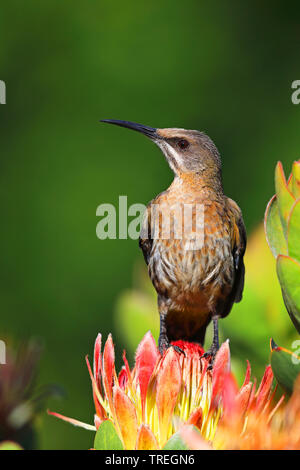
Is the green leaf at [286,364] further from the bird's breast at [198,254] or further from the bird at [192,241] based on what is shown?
the bird's breast at [198,254]

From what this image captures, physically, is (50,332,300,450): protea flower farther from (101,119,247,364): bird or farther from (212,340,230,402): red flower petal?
(101,119,247,364): bird

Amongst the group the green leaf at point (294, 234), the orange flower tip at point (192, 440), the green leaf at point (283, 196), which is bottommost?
the orange flower tip at point (192, 440)

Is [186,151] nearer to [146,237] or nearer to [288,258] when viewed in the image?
[146,237]

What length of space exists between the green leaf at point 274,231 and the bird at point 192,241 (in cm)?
80

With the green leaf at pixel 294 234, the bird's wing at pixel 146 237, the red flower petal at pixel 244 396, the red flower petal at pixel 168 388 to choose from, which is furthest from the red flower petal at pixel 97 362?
the bird's wing at pixel 146 237

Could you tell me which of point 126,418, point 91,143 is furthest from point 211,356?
point 91,143

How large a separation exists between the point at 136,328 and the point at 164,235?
0.51 metres

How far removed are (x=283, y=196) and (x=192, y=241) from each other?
37.9 inches

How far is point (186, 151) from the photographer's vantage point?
1.95m

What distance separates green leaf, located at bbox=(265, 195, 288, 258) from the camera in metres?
0.85

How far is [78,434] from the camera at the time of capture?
3416mm

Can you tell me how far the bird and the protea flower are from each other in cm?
68

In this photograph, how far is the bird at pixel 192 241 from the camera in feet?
5.82

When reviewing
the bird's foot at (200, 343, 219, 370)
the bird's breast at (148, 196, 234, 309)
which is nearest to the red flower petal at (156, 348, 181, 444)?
the bird's foot at (200, 343, 219, 370)
